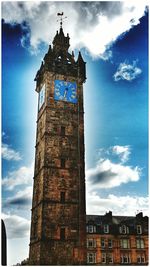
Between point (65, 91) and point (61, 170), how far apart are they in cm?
991

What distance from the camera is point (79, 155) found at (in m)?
32.9

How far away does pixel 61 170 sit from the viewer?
103 feet

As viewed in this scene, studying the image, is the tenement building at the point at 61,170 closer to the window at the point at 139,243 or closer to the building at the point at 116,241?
the building at the point at 116,241

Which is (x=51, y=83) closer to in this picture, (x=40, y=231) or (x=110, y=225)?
(x=40, y=231)

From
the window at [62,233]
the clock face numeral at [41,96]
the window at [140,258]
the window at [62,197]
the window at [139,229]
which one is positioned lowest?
the window at [140,258]

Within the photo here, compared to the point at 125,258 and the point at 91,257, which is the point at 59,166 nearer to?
the point at 91,257

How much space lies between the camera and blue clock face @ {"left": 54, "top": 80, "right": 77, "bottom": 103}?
116 feet

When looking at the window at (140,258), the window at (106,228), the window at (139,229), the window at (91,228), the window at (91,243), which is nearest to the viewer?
the window at (91,243)

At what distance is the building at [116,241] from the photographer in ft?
146

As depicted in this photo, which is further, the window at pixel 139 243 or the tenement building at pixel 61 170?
the window at pixel 139 243

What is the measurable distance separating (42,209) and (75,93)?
47.6ft

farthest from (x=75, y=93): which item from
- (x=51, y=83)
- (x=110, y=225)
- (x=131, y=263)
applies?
(x=131, y=263)

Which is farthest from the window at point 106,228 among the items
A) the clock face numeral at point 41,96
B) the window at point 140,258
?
the clock face numeral at point 41,96

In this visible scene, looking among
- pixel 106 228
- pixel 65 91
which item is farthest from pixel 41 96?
pixel 106 228
